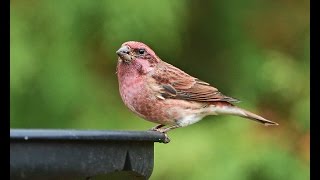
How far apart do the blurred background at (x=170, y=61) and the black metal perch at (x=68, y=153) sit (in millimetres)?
2322

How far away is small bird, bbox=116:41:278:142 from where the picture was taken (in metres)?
3.64

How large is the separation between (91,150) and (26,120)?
2713mm

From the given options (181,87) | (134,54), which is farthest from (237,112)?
(134,54)

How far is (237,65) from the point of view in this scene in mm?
4793

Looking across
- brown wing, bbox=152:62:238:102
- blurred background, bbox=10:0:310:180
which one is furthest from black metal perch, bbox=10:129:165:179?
blurred background, bbox=10:0:310:180

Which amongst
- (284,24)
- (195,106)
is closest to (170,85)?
(195,106)

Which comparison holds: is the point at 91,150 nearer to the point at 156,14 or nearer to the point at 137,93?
the point at 137,93

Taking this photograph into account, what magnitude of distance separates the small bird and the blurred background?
371mm

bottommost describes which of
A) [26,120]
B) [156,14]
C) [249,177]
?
[249,177]

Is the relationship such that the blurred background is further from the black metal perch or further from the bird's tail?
the black metal perch

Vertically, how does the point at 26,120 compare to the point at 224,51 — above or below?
below

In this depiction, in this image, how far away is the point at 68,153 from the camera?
6.10 ft

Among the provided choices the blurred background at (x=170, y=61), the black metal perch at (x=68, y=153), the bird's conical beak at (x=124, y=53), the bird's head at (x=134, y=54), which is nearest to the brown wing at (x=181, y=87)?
the bird's head at (x=134, y=54)

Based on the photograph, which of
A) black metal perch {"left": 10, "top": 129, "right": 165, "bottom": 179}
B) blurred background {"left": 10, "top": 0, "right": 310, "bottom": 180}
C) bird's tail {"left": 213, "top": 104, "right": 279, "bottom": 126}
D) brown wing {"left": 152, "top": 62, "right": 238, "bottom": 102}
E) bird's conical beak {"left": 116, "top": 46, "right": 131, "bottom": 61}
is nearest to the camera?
black metal perch {"left": 10, "top": 129, "right": 165, "bottom": 179}
